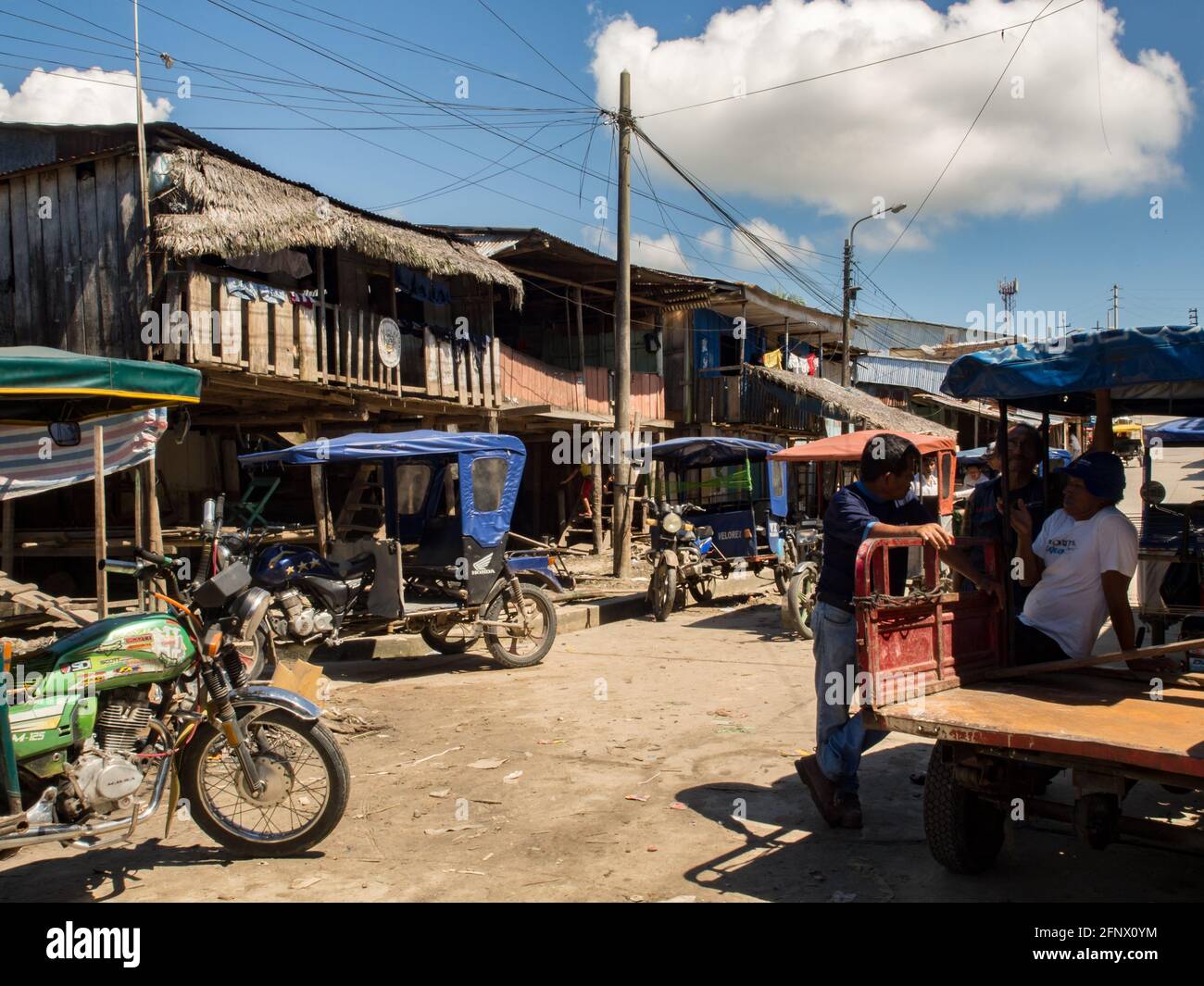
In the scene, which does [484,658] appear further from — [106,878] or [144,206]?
[144,206]

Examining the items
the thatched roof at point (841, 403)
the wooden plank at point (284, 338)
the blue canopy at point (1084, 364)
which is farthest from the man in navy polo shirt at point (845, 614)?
the thatched roof at point (841, 403)

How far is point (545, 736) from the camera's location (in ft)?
20.9

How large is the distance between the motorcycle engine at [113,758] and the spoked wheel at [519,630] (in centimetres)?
475

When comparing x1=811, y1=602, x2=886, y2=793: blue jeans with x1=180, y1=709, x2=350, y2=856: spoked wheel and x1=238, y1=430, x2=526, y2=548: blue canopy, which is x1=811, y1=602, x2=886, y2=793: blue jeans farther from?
x1=238, y1=430, x2=526, y2=548: blue canopy

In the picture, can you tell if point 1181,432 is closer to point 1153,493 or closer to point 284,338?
point 1153,493

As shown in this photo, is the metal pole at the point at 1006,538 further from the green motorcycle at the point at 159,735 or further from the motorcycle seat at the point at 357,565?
the motorcycle seat at the point at 357,565

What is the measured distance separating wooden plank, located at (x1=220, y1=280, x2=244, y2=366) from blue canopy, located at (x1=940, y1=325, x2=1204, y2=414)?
9137 mm

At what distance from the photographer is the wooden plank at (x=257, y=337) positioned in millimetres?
11586

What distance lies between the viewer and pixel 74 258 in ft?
38.4

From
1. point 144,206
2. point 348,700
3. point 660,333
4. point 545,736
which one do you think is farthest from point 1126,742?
point 660,333

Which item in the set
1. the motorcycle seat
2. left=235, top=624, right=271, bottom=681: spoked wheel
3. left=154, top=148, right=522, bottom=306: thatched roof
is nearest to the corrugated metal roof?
left=154, top=148, right=522, bottom=306: thatched roof

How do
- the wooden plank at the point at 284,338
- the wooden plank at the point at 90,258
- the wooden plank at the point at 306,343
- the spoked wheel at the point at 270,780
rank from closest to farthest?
the spoked wheel at the point at 270,780 → the wooden plank at the point at 90,258 → the wooden plank at the point at 284,338 → the wooden plank at the point at 306,343

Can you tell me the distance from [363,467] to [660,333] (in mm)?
10925
